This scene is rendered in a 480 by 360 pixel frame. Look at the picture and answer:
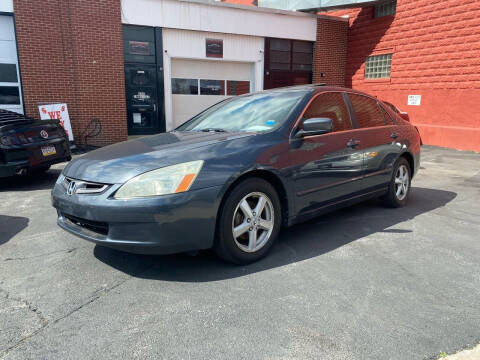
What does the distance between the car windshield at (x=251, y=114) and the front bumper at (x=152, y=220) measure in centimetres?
106

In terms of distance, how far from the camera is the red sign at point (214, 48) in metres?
12.7

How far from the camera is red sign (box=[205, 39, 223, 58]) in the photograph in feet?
41.7

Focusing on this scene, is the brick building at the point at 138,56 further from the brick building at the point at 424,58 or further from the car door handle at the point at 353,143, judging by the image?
the car door handle at the point at 353,143

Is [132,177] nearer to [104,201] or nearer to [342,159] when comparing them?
[104,201]

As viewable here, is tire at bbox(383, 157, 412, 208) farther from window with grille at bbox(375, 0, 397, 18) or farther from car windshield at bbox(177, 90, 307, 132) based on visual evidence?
window with grille at bbox(375, 0, 397, 18)

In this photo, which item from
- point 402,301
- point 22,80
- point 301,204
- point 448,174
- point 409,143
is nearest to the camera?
point 402,301

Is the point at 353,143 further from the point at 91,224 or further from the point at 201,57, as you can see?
the point at 201,57

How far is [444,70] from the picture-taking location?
11.8 m

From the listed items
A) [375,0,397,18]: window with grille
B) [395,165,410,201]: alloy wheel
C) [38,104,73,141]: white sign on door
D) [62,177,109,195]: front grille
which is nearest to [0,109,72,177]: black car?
[62,177,109,195]: front grille

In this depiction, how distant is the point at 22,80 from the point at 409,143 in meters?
10.2

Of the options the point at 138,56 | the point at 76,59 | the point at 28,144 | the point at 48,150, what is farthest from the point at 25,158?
the point at 138,56

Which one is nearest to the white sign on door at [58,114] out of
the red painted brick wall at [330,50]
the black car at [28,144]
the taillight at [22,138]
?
the black car at [28,144]

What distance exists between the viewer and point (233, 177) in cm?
300

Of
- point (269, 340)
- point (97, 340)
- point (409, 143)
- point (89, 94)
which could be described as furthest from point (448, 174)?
point (89, 94)
